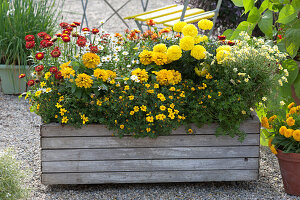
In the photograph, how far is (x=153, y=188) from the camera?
2.46 meters

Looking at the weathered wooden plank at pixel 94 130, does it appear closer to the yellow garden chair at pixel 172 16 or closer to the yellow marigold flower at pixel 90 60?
the yellow marigold flower at pixel 90 60

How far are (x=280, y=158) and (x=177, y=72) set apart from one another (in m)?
0.73

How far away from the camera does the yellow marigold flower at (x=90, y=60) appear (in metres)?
2.33

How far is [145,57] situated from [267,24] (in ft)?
2.63

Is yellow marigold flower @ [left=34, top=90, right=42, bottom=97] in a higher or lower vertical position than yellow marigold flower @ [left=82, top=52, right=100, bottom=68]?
lower

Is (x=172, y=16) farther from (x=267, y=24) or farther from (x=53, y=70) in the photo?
(x=53, y=70)

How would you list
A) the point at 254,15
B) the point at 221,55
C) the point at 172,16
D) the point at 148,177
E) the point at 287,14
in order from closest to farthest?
the point at 221,55
the point at 148,177
the point at 287,14
the point at 254,15
the point at 172,16

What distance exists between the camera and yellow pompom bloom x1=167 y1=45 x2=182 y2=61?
2.29 meters

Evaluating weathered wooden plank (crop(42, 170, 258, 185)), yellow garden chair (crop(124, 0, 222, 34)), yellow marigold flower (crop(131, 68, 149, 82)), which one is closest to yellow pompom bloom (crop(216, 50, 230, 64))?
yellow marigold flower (crop(131, 68, 149, 82))

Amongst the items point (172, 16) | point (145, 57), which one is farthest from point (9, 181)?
point (172, 16)

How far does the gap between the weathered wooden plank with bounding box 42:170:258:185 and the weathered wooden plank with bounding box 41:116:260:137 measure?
0.23 metres

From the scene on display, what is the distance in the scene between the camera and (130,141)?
233cm

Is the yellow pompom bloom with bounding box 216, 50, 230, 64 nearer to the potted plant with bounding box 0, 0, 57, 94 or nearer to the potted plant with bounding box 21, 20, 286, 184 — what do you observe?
the potted plant with bounding box 21, 20, 286, 184

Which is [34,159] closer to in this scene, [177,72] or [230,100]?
[177,72]
